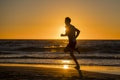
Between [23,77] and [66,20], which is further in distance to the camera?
[66,20]

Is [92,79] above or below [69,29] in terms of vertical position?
below

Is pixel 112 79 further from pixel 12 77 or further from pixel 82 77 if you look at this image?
pixel 12 77

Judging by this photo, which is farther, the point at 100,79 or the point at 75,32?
the point at 75,32

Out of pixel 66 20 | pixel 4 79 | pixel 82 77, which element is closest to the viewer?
pixel 4 79

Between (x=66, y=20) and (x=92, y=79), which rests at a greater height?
(x=66, y=20)

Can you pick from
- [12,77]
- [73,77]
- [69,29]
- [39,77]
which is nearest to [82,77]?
[73,77]

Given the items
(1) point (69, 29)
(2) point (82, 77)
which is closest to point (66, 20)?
(1) point (69, 29)

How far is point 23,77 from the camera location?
38.3 ft

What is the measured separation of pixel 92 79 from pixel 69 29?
150 inches

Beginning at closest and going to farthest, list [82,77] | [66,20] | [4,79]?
1. [4,79]
2. [82,77]
3. [66,20]

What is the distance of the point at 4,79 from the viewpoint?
36.7 feet

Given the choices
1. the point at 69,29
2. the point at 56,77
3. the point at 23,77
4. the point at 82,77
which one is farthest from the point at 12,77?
the point at 69,29

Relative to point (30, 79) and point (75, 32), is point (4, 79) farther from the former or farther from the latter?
point (75, 32)

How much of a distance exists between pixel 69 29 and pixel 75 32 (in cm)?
30
